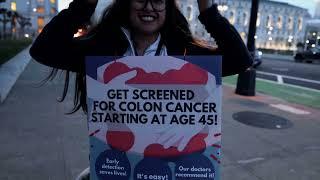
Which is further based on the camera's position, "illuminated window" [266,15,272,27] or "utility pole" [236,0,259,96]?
"illuminated window" [266,15,272,27]

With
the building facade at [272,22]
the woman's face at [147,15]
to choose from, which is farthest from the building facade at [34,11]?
the woman's face at [147,15]

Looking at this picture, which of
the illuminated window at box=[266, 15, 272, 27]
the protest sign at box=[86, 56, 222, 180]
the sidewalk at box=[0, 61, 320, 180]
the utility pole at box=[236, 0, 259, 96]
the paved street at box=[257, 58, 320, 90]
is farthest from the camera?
the illuminated window at box=[266, 15, 272, 27]

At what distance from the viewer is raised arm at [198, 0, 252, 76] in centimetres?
174

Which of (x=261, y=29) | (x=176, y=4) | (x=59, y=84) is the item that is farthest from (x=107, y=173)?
(x=261, y=29)

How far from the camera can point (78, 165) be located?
157 inches

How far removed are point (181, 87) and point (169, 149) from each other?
304mm

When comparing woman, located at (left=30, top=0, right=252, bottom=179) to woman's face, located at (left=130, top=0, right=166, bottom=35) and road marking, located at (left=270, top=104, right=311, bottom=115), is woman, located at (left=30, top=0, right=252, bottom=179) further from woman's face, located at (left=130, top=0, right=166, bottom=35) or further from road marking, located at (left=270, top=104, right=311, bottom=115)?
road marking, located at (left=270, top=104, right=311, bottom=115)

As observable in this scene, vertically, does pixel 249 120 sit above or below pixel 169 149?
below

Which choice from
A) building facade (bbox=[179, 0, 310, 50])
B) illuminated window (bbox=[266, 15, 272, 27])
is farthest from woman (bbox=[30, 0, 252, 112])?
illuminated window (bbox=[266, 15, 272, 27])

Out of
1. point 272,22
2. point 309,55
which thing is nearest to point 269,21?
point 272,22

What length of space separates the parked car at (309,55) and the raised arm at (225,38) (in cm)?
2801

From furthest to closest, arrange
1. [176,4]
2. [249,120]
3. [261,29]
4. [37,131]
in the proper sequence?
[261,29] → [249,120] → [37,131] → [176,4]

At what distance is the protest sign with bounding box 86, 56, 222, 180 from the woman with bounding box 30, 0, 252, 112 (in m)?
0.19

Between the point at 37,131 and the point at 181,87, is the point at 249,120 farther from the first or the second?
the point at 181,87
